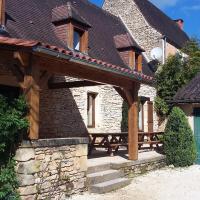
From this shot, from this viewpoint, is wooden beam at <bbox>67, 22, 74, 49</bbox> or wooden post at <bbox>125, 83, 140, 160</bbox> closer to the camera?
wooden post at <bbox>125, 83, 140, 160</bbox>

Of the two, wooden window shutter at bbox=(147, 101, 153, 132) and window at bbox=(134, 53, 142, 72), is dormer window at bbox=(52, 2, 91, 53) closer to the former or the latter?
window at bbox=(134, 53, 142, 72)

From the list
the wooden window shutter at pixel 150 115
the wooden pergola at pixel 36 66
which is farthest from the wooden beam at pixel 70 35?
the wooden window shutter at pixel 150 115

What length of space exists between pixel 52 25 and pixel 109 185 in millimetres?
6559

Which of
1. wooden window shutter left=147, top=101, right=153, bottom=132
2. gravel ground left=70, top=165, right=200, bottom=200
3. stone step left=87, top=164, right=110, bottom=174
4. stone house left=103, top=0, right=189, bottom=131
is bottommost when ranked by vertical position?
gravel ground left=70, top=165, right=200, bottom=200

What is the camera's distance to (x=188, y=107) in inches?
550

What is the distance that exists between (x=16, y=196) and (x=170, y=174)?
6.05m

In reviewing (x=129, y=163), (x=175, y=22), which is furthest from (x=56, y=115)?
(x=175, y=22)

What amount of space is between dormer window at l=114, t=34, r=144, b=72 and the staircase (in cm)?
711

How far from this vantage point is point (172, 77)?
1831 cm

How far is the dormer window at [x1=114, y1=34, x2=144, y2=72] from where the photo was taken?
637 inches

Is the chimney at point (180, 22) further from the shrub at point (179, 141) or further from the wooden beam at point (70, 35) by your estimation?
the wooden beam at point (70, 35)

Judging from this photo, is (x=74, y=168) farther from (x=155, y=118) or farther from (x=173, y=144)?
(x=155, y=118)

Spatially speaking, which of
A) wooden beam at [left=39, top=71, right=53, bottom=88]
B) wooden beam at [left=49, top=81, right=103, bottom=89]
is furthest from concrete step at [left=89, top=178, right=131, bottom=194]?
wooden beam at [left=49, top=81, right=103, bottom=89]

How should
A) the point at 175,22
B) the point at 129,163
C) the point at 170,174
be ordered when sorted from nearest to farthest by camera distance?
the point at 129,163 < the point at 170,174 < the point at 175,22
